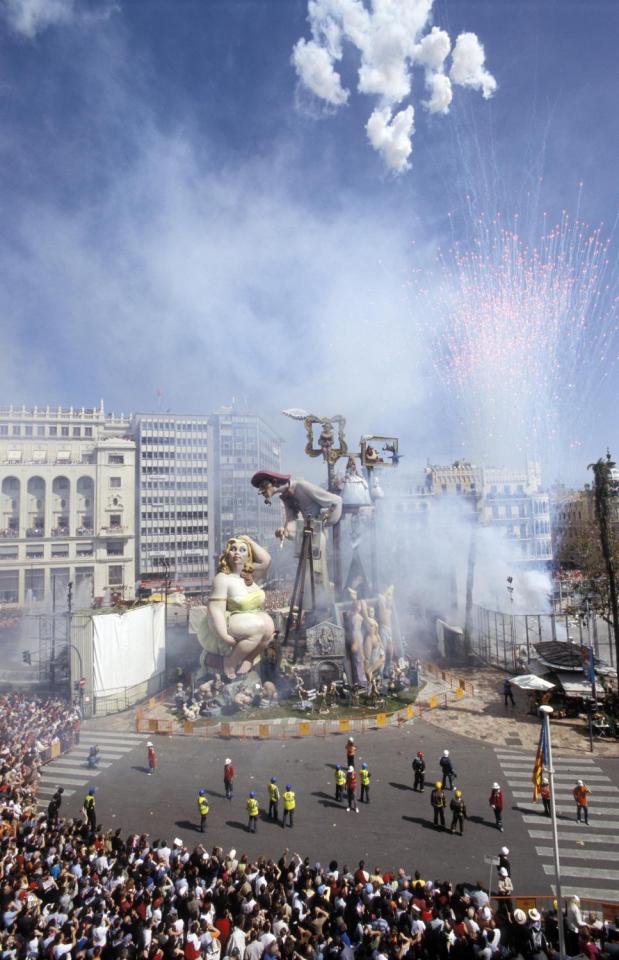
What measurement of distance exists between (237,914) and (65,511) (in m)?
68.4

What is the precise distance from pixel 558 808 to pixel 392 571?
120ft

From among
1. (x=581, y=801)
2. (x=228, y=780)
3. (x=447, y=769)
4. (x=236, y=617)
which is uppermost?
(x=236, y=617)

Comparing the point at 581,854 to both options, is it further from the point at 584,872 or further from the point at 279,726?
the point at 279,726

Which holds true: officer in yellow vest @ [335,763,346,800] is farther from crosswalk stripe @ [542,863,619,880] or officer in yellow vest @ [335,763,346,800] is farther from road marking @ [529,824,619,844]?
crosswalk stripe @ [542,863,619,880]

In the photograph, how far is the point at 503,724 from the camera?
86.7 feet

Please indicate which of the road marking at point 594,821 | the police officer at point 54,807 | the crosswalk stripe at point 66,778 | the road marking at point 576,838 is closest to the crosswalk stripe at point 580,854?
the road marking at point 576,838

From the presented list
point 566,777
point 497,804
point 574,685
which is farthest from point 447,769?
point 574,685

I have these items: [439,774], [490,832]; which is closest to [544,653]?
[439,774]

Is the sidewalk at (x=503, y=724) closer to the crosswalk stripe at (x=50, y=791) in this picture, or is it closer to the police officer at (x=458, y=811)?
the police officer at (x=458, y=811)

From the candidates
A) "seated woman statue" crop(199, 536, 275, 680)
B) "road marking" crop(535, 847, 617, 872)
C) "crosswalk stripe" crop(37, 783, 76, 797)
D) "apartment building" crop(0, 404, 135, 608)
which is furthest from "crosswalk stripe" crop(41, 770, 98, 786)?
"apartment building" crop(0, 404, 135, 608)

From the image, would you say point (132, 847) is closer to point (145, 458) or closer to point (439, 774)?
point (439, 774)

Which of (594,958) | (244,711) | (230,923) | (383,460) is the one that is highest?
(383,460)

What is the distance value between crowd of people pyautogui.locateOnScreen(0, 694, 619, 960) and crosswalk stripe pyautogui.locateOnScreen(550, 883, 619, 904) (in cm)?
189

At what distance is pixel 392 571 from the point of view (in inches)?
2142
